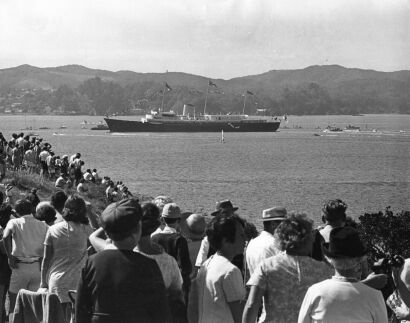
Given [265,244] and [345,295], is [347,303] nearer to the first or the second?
[345,295]

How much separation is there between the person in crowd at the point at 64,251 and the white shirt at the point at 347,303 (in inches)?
90.8

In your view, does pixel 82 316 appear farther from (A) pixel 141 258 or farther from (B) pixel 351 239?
(B) pixel 351 239

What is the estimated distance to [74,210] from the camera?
5.58 metres

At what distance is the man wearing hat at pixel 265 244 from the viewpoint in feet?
16.4

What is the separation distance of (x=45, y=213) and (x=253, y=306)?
2.56 metres

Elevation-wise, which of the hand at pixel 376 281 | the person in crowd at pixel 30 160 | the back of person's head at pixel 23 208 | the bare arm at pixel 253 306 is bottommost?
the person in crowd at pixel 30 160

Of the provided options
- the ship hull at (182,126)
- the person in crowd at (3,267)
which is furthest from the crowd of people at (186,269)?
the ship hull at (182,126)

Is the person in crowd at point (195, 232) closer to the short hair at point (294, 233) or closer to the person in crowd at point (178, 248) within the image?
the person in crowd at point (178, 248)

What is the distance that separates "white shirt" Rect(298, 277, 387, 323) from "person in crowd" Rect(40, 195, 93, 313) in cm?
231

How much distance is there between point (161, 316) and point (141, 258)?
32cm

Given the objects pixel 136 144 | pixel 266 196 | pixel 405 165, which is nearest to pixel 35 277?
pixel 266 196

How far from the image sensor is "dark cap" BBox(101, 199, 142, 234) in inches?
156

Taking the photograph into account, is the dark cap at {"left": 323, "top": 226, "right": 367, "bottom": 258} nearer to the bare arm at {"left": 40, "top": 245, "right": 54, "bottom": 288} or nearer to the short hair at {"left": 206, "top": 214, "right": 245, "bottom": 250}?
the short hair at {"left": 206, "top": 214, "right": 245, "bottom": 250}

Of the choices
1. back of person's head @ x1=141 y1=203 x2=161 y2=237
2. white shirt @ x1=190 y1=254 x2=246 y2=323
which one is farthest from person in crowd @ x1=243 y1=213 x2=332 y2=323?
back of person's head @ x1=141 y1=203 x2=161 y2=237
